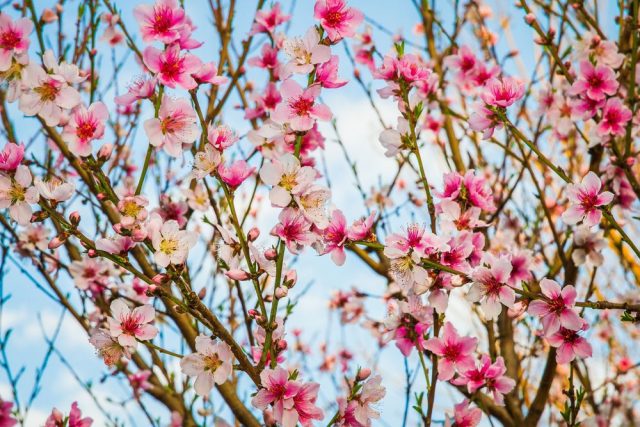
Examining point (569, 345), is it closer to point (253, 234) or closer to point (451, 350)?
point (451, 350)

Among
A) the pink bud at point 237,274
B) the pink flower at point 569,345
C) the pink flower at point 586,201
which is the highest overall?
the pink flower at point 586,201

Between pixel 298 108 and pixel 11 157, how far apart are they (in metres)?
0.83

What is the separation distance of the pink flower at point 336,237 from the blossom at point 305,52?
0.43 metres

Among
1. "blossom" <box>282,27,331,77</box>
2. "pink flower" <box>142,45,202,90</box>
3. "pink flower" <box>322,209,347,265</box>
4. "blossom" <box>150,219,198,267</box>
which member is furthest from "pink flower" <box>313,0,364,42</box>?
"blossom" <box>150,219,198,267</box>

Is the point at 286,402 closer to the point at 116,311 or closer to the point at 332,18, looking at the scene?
the point at 116,311

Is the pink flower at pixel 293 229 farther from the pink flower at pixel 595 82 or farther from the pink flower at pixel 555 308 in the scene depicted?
the pink flower at pixel 595 82

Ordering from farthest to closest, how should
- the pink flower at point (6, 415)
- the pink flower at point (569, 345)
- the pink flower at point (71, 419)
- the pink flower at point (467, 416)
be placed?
the pink flower at point (6, 415), the pink flower at point (71, 419), the pink flower at point (467, 416), the pink flower at point (569, 345)

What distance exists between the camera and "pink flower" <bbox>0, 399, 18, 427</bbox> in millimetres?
2498

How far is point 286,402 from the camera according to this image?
1.63 metres

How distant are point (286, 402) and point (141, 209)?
68cm

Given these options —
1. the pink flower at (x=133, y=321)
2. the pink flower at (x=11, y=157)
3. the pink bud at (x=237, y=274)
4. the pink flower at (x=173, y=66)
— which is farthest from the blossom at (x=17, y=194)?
the pink bud at (x=237, y=274)

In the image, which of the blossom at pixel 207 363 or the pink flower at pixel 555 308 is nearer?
the blossom at pixel 207 363

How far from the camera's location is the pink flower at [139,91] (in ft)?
5.87

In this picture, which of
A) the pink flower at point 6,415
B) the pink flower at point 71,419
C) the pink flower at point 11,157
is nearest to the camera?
the pink flower at point 11,157
